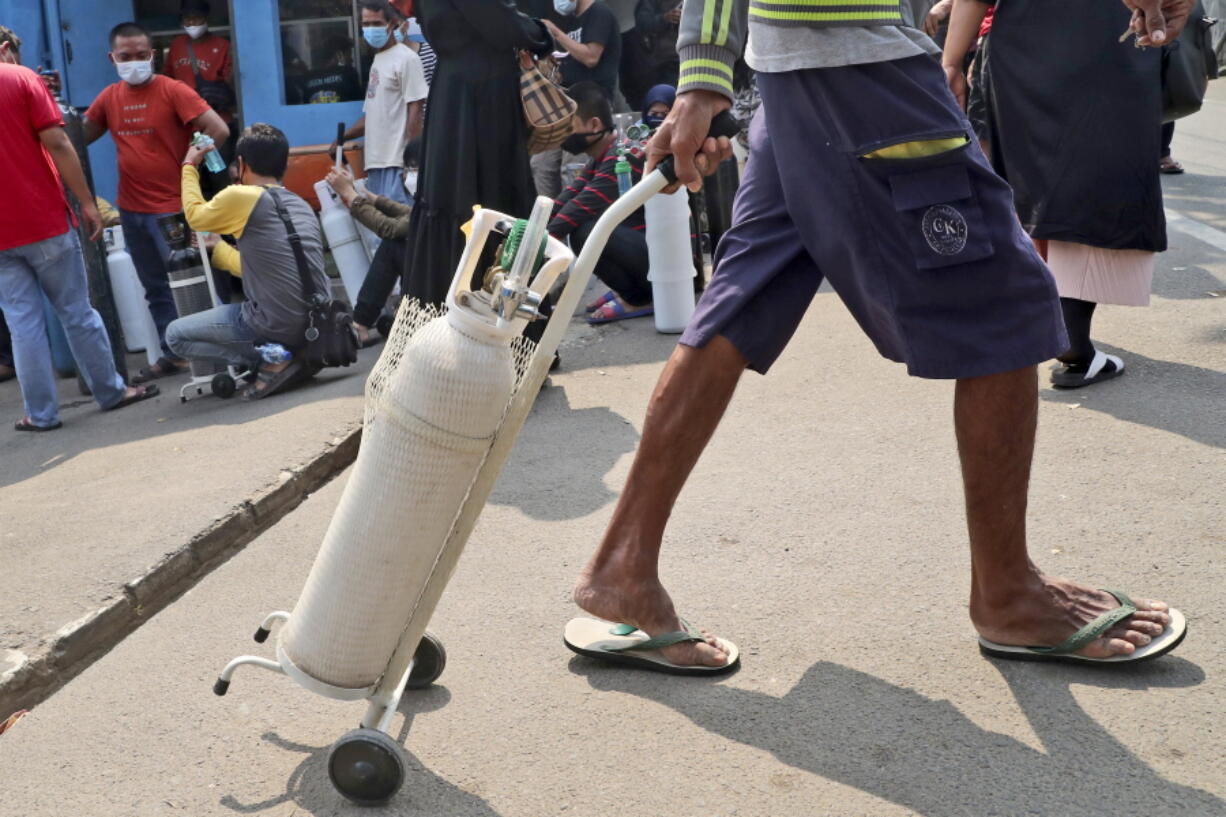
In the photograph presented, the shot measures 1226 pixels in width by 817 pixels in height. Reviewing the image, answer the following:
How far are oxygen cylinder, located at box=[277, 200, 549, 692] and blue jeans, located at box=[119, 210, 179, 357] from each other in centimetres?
641

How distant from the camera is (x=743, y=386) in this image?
5449 mm

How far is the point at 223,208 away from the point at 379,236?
95cm

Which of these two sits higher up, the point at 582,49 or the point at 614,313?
the point at 582,49

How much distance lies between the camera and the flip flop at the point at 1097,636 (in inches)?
109

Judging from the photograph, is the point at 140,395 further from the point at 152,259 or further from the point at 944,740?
the point at 944,740

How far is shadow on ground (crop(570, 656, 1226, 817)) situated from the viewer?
2383 millimetres

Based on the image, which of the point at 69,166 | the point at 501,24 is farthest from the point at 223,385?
the point at 501,24

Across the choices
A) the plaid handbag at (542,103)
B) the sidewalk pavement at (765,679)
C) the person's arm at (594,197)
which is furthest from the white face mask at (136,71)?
the sidewalk pavement at (765,679)

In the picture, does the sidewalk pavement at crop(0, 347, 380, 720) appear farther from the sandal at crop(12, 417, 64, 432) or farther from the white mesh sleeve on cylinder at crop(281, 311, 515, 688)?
the white mesh sleeve on cylinder at crop(281, 311, 515, 688)

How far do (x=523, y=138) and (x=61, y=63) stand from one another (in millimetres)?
5487

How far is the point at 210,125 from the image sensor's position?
8562 millimetres

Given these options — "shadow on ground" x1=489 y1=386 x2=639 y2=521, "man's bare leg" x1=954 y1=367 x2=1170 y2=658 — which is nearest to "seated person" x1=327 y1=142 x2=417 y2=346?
"shadow on ground" x1=489 y1=386 x2=639 y2=521

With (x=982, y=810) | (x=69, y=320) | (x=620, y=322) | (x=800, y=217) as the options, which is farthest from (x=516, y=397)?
(x=69, y=320)

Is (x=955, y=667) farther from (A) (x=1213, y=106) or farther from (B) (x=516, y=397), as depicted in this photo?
(A) (x=1213, y=106)
